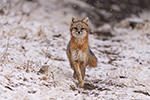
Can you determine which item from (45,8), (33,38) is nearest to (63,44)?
(33,38)

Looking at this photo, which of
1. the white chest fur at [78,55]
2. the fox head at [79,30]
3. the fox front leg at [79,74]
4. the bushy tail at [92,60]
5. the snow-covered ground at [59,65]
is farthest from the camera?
the bushy tail at [92,60]

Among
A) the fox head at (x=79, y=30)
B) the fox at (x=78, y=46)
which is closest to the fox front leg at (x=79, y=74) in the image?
the fox at (x=78, y=46)

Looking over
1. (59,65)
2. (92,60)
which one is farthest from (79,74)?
(92,60)

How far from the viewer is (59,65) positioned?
792 centimetres

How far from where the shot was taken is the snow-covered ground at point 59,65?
5.10m

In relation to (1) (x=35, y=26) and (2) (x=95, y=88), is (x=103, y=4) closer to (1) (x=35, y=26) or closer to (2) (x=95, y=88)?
(1) (x=35, y=26)

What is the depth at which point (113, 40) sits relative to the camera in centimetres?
1426

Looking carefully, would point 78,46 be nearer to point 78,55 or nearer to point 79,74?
point 78,55

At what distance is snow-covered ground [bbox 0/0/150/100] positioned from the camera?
16.7 feet

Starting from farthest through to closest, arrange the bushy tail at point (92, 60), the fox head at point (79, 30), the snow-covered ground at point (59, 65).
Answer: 1. the bushy tail at point (92, 60)
2. the fox head at point (79, 30)
3. the snow-covered ground at point (59, 65)

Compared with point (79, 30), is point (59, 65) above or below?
below

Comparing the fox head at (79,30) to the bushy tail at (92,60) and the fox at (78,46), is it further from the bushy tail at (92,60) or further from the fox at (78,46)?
the bushy tail at (92,60)

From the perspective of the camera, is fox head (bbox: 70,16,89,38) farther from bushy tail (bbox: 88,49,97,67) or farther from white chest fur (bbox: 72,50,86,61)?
bushy tail (bbox: 88,49,97,67)

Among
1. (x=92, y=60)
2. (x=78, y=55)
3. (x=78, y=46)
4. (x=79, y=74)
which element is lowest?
(x=79, y=74)
